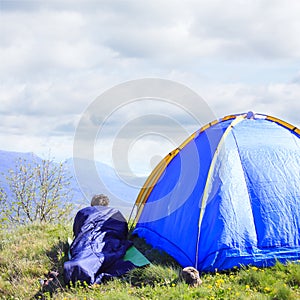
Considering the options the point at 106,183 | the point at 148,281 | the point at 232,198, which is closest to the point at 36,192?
the point at 106,183

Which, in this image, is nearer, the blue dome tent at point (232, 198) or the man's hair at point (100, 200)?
the blue dome tent at point (232, 198)

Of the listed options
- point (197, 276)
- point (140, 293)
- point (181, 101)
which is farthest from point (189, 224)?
Result: point (181, 101)

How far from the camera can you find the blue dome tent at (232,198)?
6.43 meters

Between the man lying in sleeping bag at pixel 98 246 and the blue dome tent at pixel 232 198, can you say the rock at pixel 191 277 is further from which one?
the man lying in sleeping bag at pixel 98 246

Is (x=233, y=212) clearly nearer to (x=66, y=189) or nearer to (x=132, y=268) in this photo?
Answer: (x=132, y=268)

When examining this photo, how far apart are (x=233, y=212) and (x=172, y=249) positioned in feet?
3.90

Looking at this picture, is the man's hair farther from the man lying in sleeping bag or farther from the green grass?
the green grass

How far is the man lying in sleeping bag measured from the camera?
650 cm

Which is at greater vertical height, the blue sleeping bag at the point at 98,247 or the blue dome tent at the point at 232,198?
the blue dome tent at the point at 232,198

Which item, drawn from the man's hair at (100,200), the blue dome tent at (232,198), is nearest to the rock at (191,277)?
the blue dome tent at (232,198)

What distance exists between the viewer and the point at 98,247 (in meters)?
7.03

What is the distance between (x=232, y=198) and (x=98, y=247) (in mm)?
2252

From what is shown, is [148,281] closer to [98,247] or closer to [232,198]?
[98,247]

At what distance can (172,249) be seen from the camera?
7.00m
